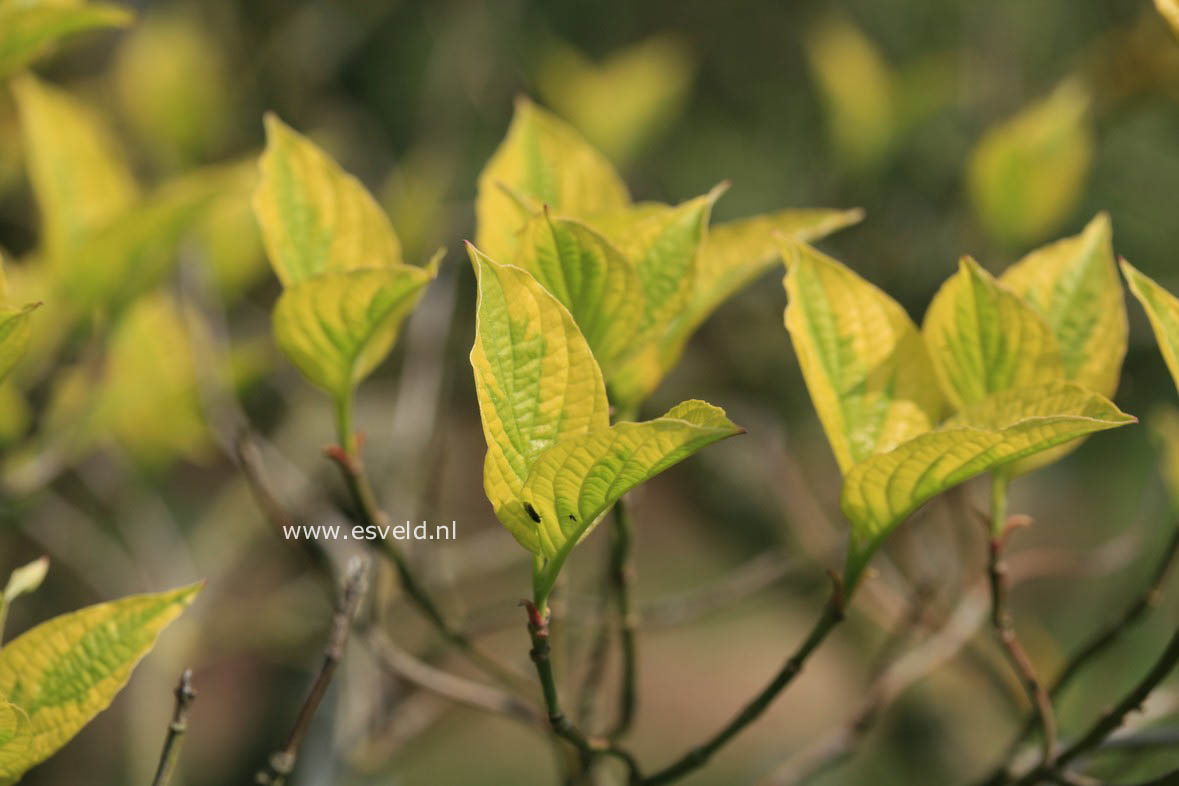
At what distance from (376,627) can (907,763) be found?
920mm

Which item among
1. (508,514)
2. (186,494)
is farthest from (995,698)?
(186,494)

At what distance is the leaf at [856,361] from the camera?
36cm

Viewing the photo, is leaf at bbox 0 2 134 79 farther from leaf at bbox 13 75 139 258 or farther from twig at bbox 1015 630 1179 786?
twig at bbox 1015 630 1179 786

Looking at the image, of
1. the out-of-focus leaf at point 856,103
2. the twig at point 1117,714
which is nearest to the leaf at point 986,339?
the twig at point 1117,714

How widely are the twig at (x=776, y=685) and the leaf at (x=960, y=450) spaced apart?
1cm

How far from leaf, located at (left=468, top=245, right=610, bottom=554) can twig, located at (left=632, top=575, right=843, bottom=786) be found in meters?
0.10

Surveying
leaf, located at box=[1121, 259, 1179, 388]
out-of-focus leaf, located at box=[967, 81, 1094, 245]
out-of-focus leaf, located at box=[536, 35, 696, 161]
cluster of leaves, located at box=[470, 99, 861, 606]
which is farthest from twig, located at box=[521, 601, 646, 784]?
out-of-focus leaf, located at box=[536, 35, 696, 161]

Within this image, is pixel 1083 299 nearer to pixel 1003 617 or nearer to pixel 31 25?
pixel 1003 617

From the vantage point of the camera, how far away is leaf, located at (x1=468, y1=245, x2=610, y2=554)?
0.30 meters

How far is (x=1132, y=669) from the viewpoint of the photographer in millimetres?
895

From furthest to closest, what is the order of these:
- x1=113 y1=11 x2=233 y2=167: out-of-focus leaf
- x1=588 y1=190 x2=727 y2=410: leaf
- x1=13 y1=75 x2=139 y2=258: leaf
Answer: x1=113 y1=11 x2=233 y2=167: out-of-focus leaf < x1=13 y1=75 x2=139 y2=258: leaf < x1=588 y1=190 x2=727 y2=410: leaf

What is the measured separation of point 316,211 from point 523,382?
156 millimetres

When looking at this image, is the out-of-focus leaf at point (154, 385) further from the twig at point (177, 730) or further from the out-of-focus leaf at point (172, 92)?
the twig at point (177, 730)

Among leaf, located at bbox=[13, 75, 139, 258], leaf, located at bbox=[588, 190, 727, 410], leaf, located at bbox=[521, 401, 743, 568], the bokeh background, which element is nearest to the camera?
leaf, located at bbox=[521, 401, 743, 568]
